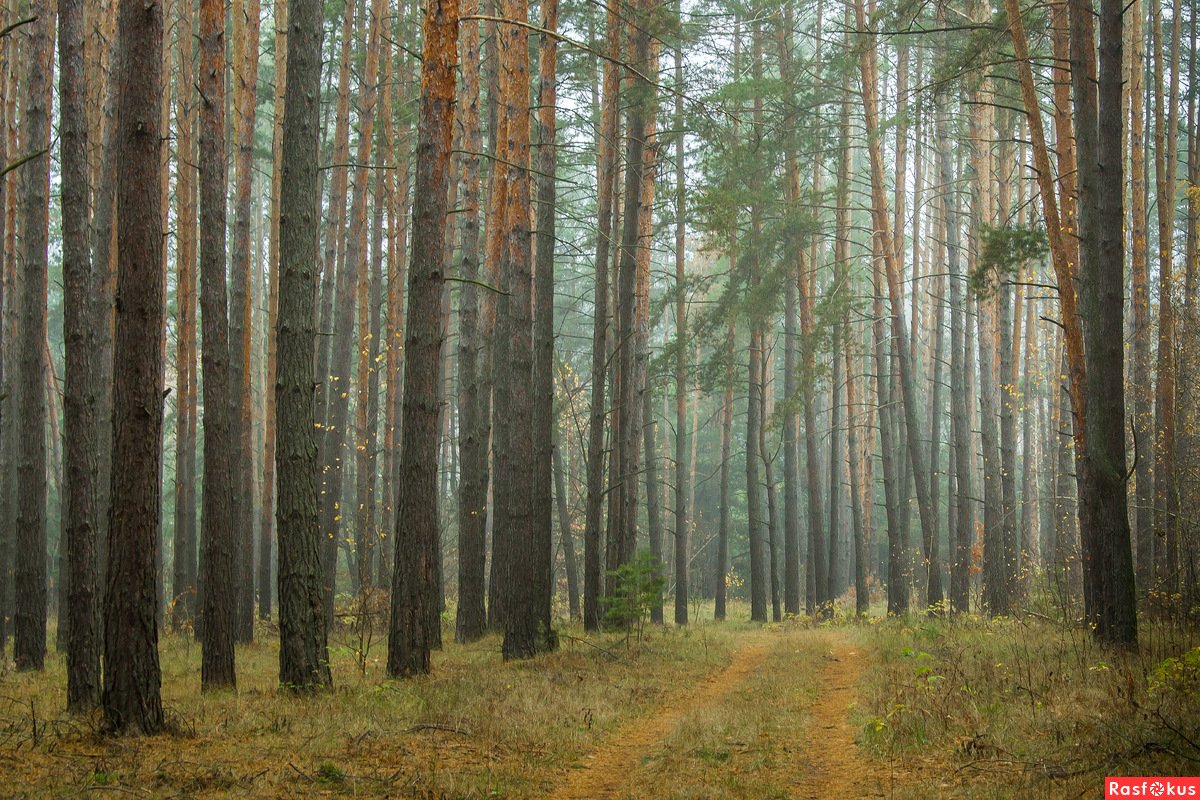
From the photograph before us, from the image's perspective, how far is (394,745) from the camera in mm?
6574

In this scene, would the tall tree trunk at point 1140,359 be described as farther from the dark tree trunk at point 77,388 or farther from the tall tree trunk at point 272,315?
the tall tree trunk at point 272,315

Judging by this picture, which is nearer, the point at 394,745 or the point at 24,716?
the point at 394,745

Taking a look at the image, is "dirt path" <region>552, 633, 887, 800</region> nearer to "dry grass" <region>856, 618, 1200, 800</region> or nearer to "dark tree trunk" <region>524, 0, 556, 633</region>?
"dry grass" <region>856, 618, 1200, 800</region>

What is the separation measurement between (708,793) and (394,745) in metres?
2.31

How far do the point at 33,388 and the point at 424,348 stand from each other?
4.95m

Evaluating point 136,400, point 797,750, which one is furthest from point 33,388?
point 797,750

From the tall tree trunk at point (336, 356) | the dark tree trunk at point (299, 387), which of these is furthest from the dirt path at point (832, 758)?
the tall tree trunk at point (336, 356)

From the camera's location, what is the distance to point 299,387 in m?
9.04

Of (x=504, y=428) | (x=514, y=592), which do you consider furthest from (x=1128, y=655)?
(x=504, y=428)

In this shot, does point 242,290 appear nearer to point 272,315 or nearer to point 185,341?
point 185,341

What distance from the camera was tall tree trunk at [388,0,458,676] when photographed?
30.9 ft

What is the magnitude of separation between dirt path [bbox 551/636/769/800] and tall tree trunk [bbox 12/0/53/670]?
783 centimetres

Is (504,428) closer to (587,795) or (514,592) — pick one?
(514,592)

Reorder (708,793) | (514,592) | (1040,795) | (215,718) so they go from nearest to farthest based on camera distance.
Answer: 1. (1040,795)
2. (708,793)
3. (215,718)
4. (514,592)
